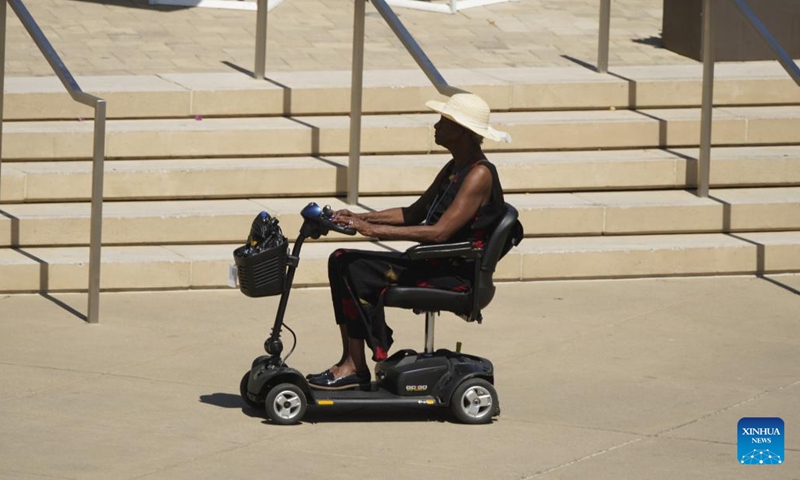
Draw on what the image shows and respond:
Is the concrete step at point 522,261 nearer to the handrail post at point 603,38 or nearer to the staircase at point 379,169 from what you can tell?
the staircase at point 379,169

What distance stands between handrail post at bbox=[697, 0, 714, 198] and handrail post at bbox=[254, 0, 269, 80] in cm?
294

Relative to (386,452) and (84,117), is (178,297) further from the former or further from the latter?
(386,452)

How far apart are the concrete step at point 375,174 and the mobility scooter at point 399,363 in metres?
2.96

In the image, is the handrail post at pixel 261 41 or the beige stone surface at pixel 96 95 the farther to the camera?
the handrail post at pixel 261 41

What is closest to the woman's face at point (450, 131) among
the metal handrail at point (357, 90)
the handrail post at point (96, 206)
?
the handrail post at point (96, 206)

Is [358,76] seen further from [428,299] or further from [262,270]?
[262,270]

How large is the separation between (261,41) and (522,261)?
2.57m

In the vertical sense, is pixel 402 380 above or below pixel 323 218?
below

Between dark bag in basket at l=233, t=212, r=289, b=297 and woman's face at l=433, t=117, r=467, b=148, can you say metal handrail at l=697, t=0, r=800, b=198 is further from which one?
dark bag in basket at l=233, t=212, r=289, b=297

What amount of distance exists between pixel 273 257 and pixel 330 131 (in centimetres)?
368

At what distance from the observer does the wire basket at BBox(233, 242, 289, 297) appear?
6.41 metres

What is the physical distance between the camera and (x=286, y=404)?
6.52 meters

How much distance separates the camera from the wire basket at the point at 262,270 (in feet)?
21.0

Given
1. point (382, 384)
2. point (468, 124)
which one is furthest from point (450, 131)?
point (382, 384)
